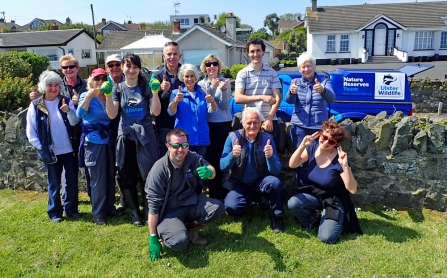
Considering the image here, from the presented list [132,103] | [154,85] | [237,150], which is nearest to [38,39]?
[132,103]

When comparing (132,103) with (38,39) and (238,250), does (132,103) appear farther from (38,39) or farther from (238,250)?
(38,39)

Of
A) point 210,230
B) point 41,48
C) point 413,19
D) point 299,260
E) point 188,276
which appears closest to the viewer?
point 188,276

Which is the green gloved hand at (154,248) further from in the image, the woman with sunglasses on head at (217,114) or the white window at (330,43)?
the white window at (330,43)

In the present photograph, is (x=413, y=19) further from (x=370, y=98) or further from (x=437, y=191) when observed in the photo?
(x=437, y=191)

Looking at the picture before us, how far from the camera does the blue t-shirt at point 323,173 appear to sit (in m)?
3.94

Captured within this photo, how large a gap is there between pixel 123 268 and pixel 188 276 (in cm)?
66

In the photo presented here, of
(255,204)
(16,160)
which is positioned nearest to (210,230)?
(255,204)

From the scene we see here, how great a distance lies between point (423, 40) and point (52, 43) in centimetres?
3302

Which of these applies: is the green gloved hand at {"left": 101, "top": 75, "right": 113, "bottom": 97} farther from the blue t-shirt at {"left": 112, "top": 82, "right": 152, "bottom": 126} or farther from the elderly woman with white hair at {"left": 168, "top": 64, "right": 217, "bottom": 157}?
the elderly woman with white hair at {"left": 168, "top": 64, "right": 217, "bottom": 157}

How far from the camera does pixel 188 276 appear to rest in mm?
3361

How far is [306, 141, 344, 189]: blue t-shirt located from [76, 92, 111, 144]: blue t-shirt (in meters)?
2.37

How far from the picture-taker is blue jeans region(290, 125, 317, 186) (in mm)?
4332

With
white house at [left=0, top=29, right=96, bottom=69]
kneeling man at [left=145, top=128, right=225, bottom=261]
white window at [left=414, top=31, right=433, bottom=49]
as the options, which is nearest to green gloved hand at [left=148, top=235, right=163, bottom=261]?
kneeling man at [left=145, top=128, right=225, bottom=261]

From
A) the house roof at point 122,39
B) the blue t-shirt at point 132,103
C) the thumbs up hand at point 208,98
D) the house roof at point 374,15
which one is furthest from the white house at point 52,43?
the thumbs up hand at point 208,98
